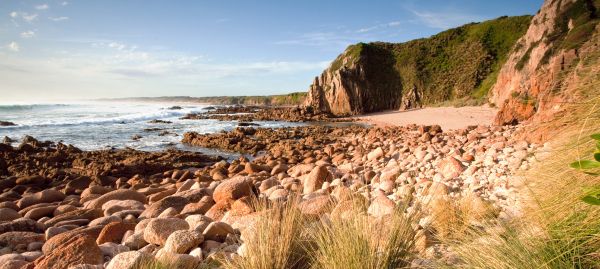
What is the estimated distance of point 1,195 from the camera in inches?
359

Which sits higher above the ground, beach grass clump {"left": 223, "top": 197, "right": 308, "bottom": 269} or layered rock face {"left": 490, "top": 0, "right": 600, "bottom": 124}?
layered rock face {"left": 490, "top": 0, "right": 600, "bottom": 124}

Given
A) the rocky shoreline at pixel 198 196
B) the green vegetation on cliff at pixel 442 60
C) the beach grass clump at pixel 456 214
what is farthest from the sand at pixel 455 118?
the beach grass clump at pixel 456 214

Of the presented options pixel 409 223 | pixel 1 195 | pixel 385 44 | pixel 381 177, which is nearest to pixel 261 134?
pixel 1 195

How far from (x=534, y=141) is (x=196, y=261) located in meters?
6.36

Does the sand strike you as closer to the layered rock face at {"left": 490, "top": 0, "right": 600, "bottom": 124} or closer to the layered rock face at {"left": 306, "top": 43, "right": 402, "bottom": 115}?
the layered rock face at {"left": 490, "top": 0, "right": 600, "bottom": 124}

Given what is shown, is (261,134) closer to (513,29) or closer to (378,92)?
(378,92)

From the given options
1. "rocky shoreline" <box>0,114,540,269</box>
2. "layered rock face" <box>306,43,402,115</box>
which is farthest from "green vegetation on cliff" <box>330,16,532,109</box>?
"rocky shoreline" <box>0,114,540,269</box>

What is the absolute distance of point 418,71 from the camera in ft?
160

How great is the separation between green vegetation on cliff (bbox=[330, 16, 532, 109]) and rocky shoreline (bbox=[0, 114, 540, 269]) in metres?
33.1

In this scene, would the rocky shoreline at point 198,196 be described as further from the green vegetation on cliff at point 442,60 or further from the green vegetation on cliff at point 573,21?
the green vegetation on cliff at point 442,60

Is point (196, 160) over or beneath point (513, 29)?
beneath

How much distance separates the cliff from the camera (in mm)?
43844

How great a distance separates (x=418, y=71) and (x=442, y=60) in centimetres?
407

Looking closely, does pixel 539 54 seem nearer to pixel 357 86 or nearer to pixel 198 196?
Result: pixel 198 196
